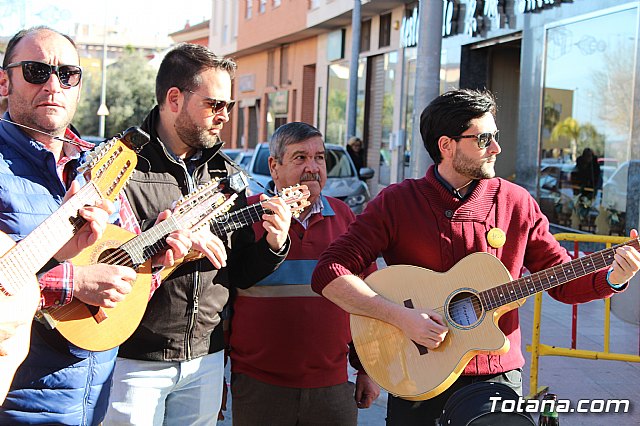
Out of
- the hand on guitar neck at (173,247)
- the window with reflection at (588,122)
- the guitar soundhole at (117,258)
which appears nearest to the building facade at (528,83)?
the window with reflection at (588,122)

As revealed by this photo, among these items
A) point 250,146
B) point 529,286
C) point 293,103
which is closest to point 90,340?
point 529,286

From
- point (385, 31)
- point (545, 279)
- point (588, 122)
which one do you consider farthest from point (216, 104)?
point (385, 31)

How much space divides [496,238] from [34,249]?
1.86m

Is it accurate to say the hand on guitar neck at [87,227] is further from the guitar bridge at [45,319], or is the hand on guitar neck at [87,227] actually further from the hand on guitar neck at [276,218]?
the hand on guitar neck at [276,218]

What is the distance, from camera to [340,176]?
15453mm

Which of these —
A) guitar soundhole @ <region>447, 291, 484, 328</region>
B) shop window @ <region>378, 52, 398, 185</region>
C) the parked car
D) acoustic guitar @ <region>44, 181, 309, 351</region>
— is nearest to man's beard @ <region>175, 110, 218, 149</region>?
acoustic guitar @ <region>44, 181, 309, 351</region>

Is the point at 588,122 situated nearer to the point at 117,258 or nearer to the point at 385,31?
the point at 117,258

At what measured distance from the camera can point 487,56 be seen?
18.4 m

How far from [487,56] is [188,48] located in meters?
15.4

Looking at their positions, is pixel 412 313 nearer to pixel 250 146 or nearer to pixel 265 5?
pixel 265 5

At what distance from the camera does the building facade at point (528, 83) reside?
12453 mm

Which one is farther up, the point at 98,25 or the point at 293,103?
the point at 98,25

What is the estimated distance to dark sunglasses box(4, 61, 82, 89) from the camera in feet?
10.4

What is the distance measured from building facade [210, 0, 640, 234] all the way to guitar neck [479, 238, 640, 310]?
186 inches
